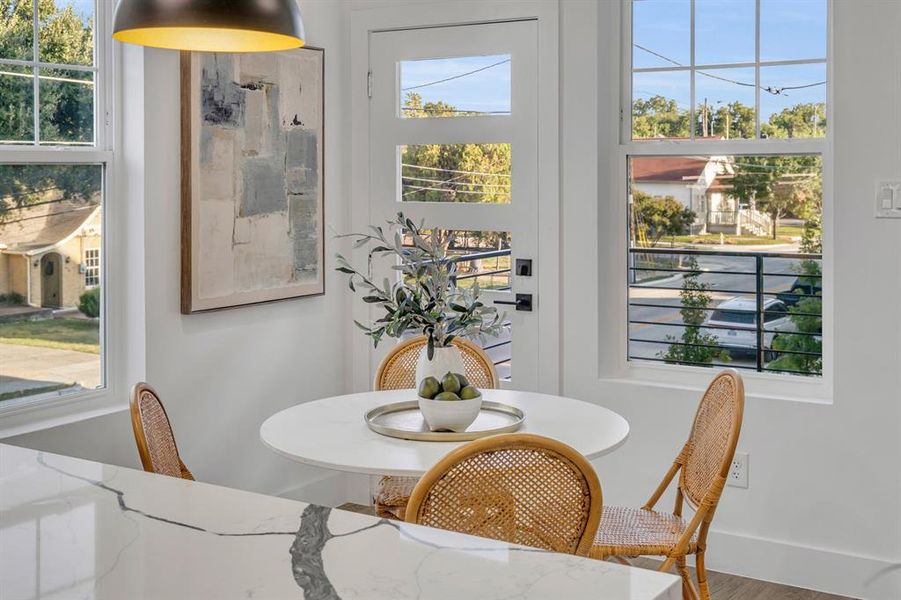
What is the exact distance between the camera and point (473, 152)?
4.09 m

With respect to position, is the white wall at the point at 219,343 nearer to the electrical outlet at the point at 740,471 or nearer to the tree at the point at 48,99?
the tree at the point at 48,99

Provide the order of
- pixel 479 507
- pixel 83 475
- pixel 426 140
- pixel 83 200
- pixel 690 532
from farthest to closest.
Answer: pixel 426 140 → pixel 83 200 → pixel 690 532 → pixel 479 507 → pixel 83 475

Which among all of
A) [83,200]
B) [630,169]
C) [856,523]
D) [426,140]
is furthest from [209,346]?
[856,523]

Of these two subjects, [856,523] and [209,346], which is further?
[209,346]

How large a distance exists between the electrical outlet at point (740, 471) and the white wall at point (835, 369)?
3 cm

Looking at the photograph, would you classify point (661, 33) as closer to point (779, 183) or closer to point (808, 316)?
point (779, 183)

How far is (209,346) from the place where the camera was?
365 centimetres

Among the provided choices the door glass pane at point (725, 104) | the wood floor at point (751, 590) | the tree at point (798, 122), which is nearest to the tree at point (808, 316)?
the tree at point (798, 122)

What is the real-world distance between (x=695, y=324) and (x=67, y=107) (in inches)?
91.5

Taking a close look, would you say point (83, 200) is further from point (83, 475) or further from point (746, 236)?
point (746, 236)

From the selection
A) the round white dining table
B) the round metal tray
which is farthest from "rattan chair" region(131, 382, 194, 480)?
the round metal tray

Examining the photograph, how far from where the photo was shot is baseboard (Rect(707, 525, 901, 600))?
3395mm

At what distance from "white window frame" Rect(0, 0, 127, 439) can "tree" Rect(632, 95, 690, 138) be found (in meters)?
1.88

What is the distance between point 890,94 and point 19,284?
282 cm
